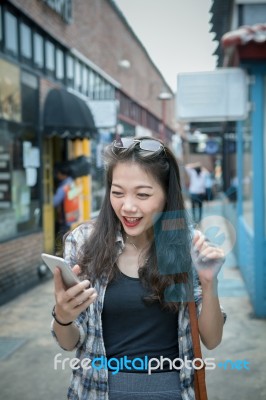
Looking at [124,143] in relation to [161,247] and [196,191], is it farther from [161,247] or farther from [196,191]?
[196,191]

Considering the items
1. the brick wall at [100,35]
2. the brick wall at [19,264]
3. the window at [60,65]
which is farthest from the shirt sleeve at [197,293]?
the window at [60,65]

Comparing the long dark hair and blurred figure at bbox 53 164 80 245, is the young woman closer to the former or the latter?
the long dark hair

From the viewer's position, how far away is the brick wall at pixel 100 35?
6801 millimetres

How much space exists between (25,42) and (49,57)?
3.26 feet

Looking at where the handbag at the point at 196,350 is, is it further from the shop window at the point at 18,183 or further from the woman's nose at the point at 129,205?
the shop window at the point at 18,183

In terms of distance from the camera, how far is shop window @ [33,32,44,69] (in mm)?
6855

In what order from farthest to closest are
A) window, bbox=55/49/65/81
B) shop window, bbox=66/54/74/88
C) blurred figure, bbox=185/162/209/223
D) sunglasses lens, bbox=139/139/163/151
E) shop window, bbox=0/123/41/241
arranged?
1. shop window, bbox=66/54/74/88
2. window, bbox=55/49/65/81
3. shop window, bbox=0/123/41/241
4. blurred figure, bbox=185/162/209/223
5. sunglasses lens, bbox=139/139/163/151

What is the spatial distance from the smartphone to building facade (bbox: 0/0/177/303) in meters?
3.46

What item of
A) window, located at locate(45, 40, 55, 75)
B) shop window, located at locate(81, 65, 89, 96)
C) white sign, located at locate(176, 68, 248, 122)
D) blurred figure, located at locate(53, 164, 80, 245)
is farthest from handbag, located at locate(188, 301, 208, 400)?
shop window, located at locate(81, 65, 89, 96)

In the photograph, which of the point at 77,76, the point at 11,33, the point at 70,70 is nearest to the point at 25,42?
the point at 11,33

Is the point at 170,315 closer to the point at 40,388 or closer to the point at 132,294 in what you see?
the point at 132,294

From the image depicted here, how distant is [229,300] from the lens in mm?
5492

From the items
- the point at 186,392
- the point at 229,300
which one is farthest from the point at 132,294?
the point at 229,300

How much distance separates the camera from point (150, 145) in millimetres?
1561
